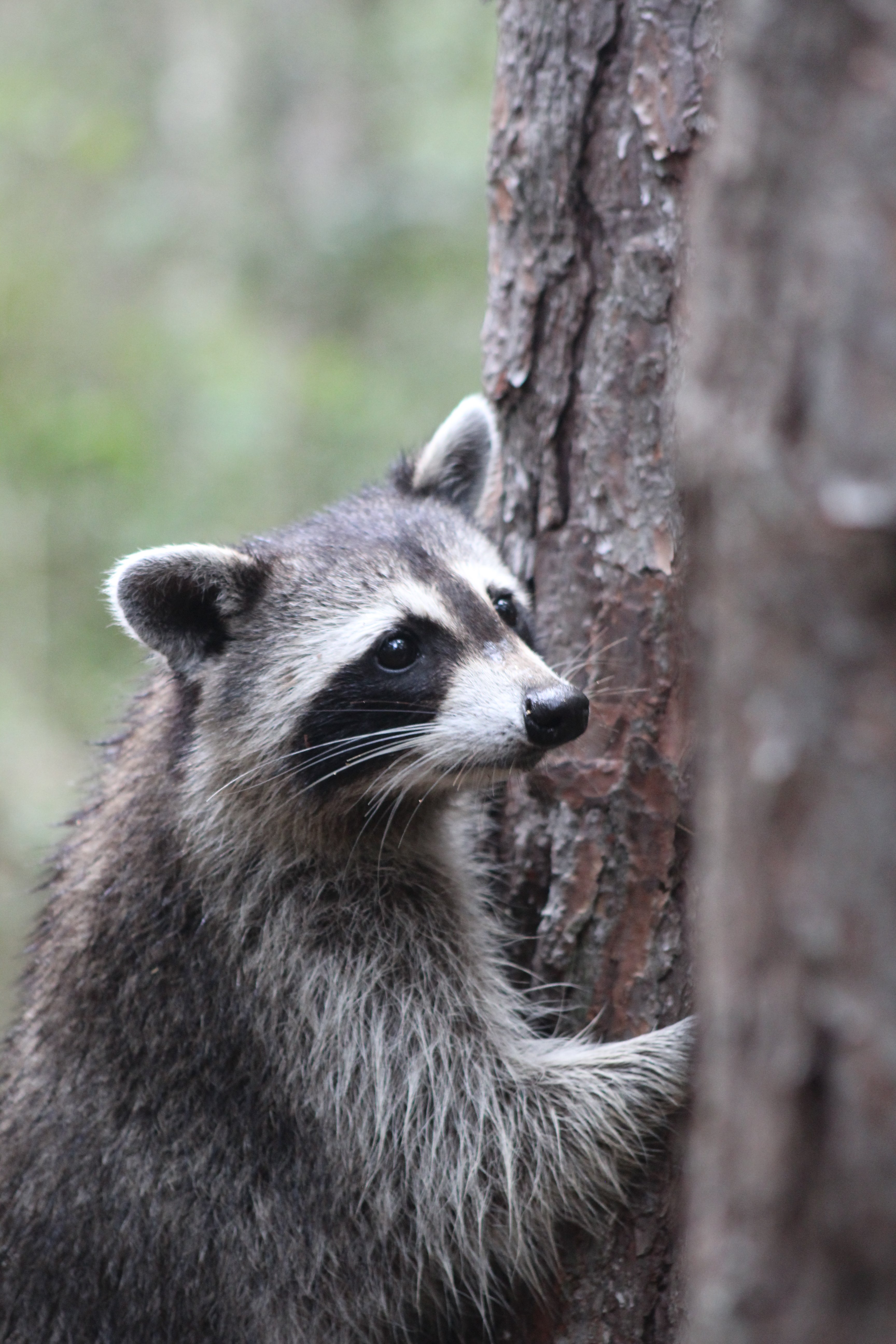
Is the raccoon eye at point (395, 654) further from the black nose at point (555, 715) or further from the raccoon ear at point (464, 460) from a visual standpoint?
the raccoon ear at point (464, 460)

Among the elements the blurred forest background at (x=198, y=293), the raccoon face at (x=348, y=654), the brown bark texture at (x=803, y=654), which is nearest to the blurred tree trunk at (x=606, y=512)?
the raccoon face at (x=348, y=654)

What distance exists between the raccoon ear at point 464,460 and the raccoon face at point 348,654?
1.31 ft

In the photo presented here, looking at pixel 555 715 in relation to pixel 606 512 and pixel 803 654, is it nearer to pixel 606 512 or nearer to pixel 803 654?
pixel 606 512

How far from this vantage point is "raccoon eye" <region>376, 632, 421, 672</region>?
3.88 metres

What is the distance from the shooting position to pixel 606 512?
12.8 ft

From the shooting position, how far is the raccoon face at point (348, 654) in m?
3.73

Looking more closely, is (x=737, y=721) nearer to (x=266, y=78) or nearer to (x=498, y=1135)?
(x=498, y=1135)

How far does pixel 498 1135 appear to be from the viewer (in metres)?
3.82

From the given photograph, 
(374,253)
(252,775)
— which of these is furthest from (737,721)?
(374,253)

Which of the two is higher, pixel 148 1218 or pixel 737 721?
pixel 737 721

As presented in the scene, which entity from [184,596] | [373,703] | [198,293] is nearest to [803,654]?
[373,703]

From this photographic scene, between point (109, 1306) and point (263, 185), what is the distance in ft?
39.2

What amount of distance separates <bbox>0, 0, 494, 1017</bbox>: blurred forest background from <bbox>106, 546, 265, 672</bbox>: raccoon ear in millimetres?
5669

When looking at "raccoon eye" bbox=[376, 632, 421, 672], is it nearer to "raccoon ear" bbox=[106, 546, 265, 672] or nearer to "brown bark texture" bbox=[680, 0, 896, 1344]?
"raccoon ear" bbox=[106, 546, 265, 672]
